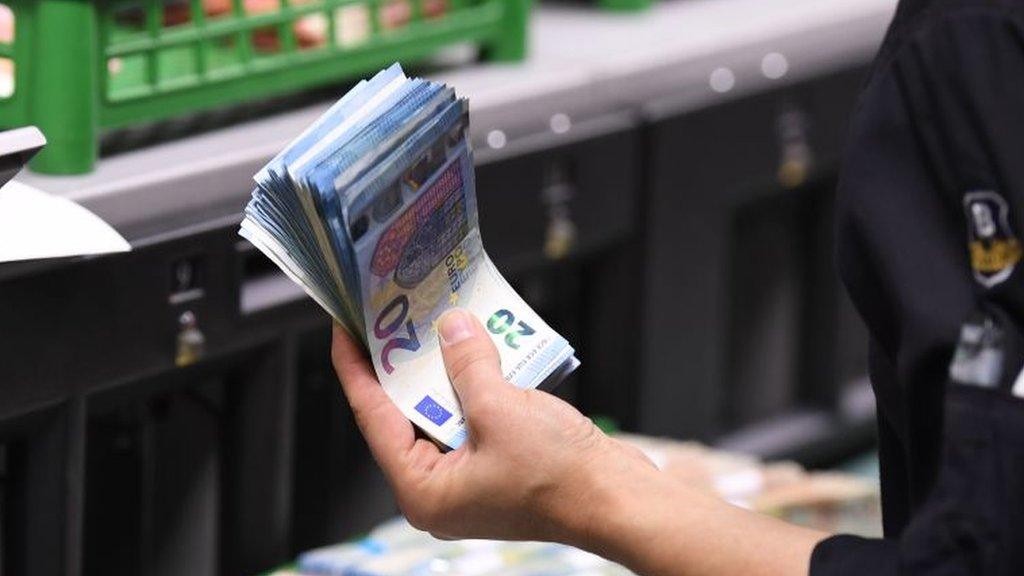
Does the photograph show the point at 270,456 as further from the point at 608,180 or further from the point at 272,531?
the point at 608,180

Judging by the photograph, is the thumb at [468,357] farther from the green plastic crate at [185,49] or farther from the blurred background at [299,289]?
the green plastic crate at [185,49]

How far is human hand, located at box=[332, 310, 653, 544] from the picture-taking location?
1213mm

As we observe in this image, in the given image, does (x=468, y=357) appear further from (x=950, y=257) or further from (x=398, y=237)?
(x=950, y=257)

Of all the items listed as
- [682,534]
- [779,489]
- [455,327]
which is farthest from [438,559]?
[682,534]

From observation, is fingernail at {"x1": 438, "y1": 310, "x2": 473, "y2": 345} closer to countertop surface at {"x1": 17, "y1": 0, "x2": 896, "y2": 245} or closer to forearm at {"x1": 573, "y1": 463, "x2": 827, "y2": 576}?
forearm at {"x1": 573, "y1": 463, "x2": 827, "y2": 576}

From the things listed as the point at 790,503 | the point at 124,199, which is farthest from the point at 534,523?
the point at 790,503

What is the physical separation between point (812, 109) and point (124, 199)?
1.16 m

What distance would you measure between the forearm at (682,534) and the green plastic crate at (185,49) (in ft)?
2.25

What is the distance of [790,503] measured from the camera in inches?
81.9

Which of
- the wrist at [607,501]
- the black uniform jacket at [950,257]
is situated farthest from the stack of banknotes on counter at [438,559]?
the black uniform jacket at [950,257]

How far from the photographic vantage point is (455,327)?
1.31 meters

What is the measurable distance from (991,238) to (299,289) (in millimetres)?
907

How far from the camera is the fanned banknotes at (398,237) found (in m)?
1.26

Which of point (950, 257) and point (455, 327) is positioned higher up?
point (950, 257)
